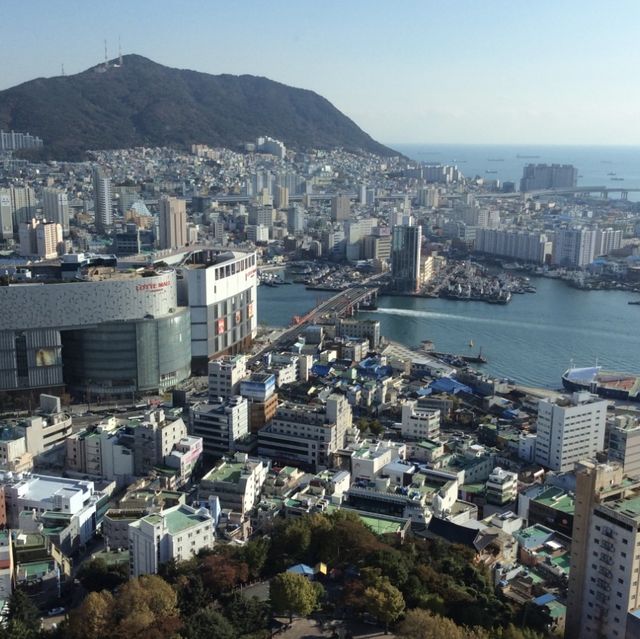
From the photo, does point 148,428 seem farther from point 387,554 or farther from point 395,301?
point 395,301

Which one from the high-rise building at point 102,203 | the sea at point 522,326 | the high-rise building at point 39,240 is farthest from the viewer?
the high-rise building at point 102,203

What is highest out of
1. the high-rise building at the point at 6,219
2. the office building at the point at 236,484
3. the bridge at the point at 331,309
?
the high-rise building at the point at 6,219

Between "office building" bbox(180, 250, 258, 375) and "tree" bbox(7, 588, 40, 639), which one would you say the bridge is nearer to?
"office building" bbox(180, 250, 258, 375)

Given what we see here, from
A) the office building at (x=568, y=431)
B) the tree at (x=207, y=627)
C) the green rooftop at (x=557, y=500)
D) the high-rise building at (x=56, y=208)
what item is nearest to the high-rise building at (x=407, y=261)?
the office building at (x=568, y=431)

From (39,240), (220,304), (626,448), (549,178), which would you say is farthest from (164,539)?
(549,178)

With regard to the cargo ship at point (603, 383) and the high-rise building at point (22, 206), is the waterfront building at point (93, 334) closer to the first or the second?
the cargo ship at point (603, 383)

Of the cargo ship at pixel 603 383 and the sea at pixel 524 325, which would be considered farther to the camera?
the sea at pixel 524 325

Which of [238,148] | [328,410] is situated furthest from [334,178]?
[328,410]

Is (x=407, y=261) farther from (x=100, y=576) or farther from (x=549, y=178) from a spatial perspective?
(x=549, y=178)
